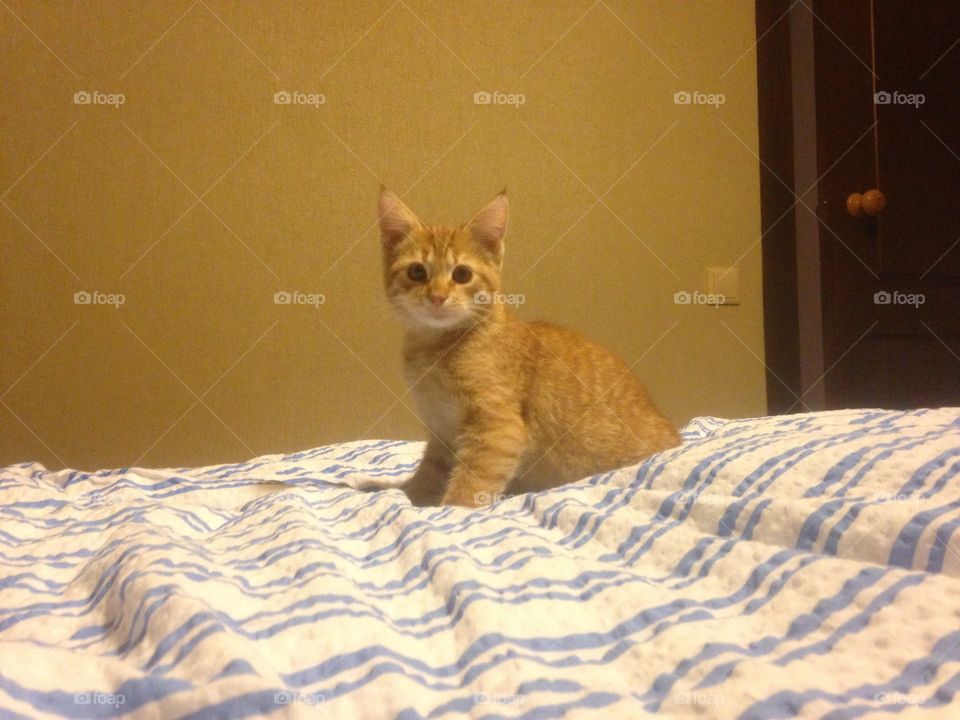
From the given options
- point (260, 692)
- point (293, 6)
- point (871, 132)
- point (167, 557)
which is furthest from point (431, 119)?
point (260, 692)

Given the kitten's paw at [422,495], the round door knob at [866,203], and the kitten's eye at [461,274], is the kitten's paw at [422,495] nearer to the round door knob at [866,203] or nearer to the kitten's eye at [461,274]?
the kitten's eye at [461,274]

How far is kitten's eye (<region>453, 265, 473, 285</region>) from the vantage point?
4.84ft

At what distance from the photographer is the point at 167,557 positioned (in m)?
0.73

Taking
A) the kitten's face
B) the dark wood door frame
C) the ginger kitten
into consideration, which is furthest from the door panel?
the kitten's face

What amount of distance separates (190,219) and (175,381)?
0.61 meters

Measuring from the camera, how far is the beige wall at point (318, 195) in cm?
233

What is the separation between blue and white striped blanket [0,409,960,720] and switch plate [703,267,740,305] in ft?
5.29

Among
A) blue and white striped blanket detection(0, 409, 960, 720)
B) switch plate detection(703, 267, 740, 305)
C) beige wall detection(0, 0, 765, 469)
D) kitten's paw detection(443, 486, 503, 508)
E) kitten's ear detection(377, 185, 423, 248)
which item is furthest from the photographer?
switch plate detection(703, 267, 740, 305)

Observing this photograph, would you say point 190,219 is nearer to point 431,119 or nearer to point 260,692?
point 431,119

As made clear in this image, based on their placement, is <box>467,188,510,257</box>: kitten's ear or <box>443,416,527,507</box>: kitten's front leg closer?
<box>443,416,527,507</box>: kitten's front leg

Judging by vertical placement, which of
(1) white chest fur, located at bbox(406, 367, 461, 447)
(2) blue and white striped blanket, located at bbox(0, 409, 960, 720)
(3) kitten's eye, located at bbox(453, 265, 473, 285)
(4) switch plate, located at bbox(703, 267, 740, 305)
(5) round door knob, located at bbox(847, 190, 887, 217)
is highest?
(5) round door knob, located at bbox(847, 190, 887, 217)

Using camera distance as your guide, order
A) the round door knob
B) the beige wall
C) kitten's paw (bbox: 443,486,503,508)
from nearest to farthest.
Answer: kitten's paw (bbox: 443,486,503,508), the beige wall, the round door knob

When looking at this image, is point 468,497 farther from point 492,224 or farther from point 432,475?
point 492,224

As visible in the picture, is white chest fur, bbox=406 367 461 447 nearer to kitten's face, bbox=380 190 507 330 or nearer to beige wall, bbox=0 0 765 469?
kitten's face, bbox=380 190 507 330
